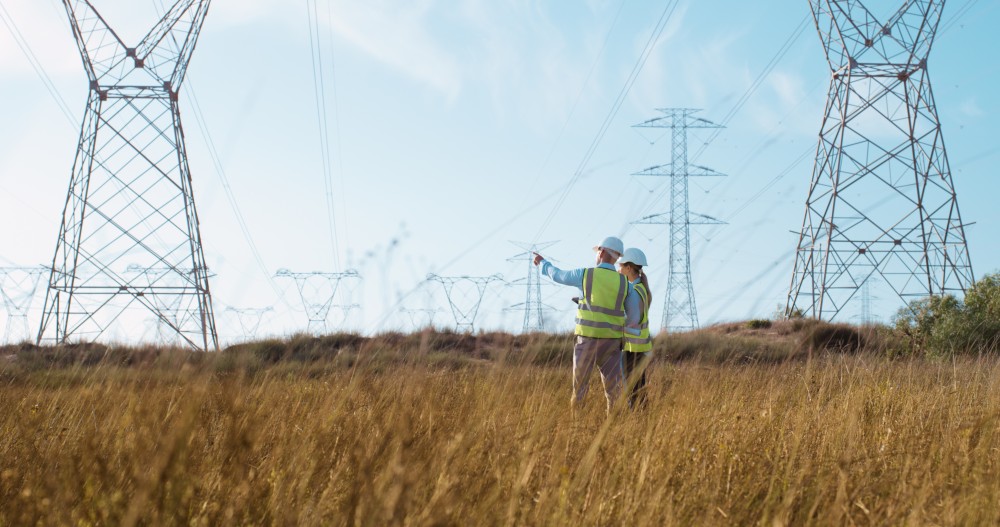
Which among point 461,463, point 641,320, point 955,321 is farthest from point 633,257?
point 955,321

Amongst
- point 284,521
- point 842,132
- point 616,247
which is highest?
point 842,132

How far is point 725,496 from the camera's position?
3.60 metres

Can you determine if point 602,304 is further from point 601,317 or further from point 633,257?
point 633,257

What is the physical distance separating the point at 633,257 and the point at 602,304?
3.56 ft

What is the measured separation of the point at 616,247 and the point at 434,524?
229 inches

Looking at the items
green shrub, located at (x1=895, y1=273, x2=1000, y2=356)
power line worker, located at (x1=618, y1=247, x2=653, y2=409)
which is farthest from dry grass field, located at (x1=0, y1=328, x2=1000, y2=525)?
green shrub, located at (x1=895, y1=273, x2=1000, y2=356)

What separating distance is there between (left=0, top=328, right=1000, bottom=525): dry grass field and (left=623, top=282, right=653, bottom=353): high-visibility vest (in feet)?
6.76

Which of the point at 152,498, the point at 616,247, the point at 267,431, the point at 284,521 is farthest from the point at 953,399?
the point at 152,498

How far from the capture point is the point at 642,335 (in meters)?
8.34

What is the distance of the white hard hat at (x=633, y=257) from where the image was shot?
8656 mm


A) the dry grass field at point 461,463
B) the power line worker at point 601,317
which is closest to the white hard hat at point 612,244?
the power line worker at point 601,317

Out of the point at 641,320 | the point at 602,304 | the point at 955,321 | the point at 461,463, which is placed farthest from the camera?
the point at 955,321

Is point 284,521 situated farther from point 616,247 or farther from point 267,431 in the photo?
point 616,247

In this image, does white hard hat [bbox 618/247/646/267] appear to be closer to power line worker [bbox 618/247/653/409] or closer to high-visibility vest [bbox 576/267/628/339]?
power line worker [bbox 618/247/653/409]
